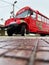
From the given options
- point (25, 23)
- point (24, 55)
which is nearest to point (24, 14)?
point (25, 23)

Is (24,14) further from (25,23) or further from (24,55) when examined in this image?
(24,55)

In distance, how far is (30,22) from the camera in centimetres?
1348

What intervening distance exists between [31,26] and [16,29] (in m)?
1.43

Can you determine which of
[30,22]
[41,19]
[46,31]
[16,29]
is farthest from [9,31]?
Result: [46,31]

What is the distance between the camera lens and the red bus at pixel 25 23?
12.4 metres

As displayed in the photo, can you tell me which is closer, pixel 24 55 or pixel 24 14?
pixel 24 55

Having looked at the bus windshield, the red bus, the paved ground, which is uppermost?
the bus windshield

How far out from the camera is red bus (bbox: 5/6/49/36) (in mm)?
12383

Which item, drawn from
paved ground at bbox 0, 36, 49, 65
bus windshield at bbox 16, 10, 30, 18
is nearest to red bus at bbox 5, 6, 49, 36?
bus windshield at bbox 16, 10, 30, 18

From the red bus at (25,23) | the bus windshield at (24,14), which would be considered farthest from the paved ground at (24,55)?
the bus windshield at (24,14)

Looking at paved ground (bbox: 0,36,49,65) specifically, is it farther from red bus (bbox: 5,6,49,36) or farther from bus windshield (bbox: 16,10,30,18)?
bus windshield (bbox: 16,10,30,18)

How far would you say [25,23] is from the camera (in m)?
12.8

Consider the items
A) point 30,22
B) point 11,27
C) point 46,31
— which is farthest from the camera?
point 46,31

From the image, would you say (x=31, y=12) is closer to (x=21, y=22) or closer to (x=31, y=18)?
(x=31, y=18)
